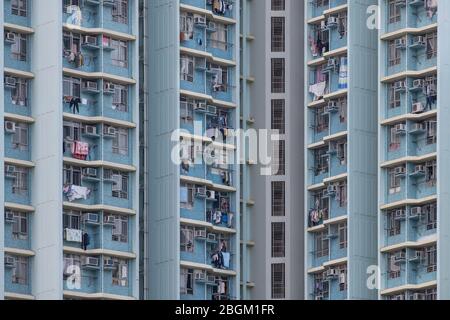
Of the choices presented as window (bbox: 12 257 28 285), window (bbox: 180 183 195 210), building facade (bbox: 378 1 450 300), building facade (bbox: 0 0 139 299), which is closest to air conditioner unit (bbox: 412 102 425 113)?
building facade (bbox: 378 1 450 300)

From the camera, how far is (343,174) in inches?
4225

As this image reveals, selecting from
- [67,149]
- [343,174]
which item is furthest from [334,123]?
[67,149]

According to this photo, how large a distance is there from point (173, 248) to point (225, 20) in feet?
32.8

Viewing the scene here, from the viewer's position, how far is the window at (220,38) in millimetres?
110625

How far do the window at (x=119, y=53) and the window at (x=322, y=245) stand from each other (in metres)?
10.2

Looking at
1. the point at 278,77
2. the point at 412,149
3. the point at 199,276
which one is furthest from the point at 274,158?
the point at 412,149

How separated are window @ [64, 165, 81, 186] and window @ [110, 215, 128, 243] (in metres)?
2.23

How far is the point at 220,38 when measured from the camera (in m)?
111

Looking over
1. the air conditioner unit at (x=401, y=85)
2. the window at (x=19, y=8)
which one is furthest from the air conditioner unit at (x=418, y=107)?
the window at (x=19, y=8)

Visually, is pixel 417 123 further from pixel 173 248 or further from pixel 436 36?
pixel 173 248

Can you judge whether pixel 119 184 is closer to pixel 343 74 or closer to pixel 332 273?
pixel 332 273

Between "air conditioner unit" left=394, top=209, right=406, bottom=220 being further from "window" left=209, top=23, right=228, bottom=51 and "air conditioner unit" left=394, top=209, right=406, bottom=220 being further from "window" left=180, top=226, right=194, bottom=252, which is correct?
"window" left=209, top=23, right=228, bottom=51

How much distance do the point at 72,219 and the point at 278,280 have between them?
34.2 ft
